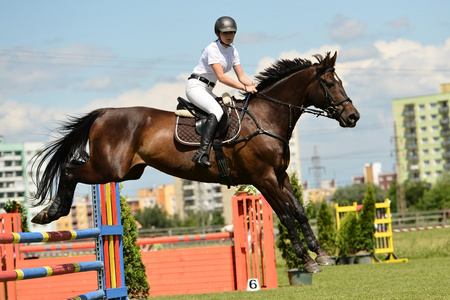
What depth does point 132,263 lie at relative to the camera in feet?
32.4

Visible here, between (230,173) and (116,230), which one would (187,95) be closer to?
(230,173)

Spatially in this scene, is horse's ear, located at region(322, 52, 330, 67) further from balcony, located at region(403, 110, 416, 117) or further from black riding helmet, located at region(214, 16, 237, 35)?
balcony, located at region(403, 110, 416, 117)

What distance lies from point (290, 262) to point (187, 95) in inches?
216

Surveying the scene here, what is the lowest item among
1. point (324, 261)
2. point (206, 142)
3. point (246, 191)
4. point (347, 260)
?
point (347, 260)

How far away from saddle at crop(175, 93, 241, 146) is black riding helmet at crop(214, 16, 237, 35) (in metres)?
0.72

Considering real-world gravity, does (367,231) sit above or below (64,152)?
below

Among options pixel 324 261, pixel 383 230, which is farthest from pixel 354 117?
pixel 383 230

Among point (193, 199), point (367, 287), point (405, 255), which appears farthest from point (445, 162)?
point (367, 287)

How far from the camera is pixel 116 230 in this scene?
731 cm

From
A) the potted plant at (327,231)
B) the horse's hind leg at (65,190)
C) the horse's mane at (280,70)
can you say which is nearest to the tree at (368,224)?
the potted plant at (327,231)

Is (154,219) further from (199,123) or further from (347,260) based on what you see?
(199,123)

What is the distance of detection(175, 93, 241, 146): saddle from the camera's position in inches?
280

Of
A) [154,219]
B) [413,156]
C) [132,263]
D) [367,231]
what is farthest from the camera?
[413,156]

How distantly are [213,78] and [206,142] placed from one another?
0.79 metres
